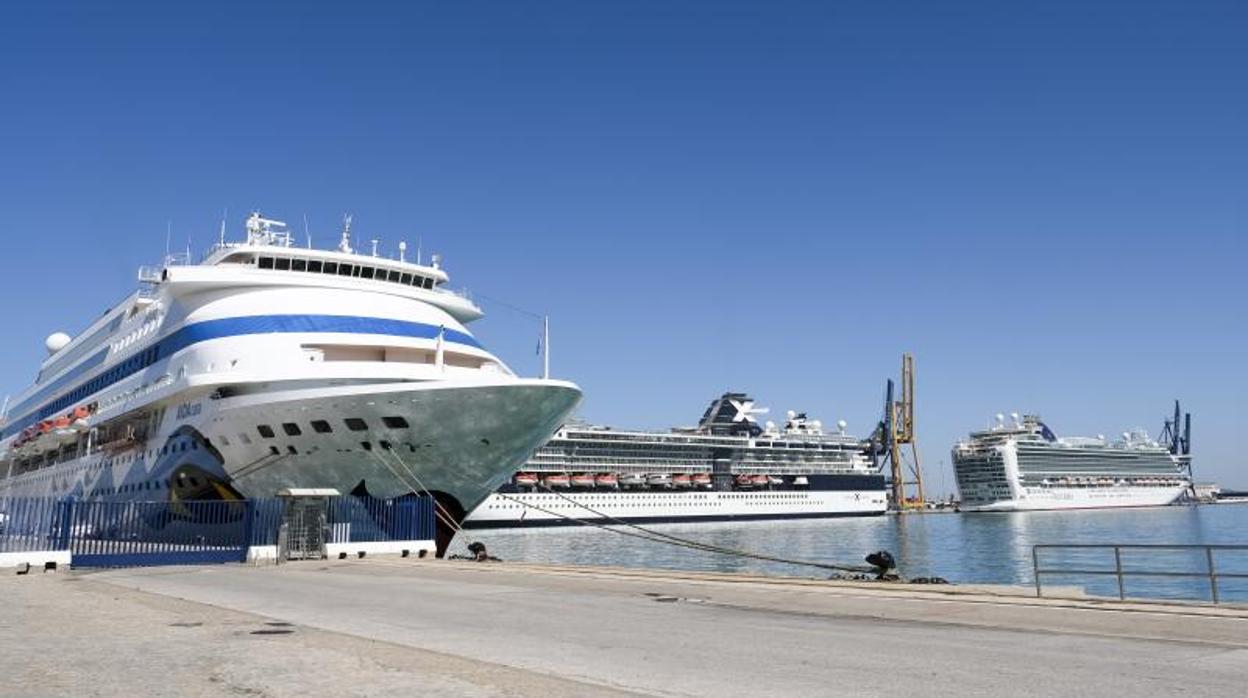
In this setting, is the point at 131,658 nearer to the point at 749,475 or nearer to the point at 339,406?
the point at 339,406

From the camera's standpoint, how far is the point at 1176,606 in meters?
10.6

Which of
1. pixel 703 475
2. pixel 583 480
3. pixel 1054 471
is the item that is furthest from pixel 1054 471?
pixel 583 480

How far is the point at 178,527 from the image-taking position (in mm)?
26500

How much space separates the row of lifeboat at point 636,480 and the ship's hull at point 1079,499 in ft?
114

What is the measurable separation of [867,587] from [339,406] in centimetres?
1490

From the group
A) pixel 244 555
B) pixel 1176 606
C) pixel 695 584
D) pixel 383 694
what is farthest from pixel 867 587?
pixel 244 555

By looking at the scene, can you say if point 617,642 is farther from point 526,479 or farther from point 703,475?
point 703,475

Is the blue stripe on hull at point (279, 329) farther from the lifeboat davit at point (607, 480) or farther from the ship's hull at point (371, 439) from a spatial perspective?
the lifeboat davit at point (607, 480)

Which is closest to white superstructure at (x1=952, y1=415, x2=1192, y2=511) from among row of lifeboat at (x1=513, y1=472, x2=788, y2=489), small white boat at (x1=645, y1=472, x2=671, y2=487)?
row of lifeboat at (x1=513, y1=472, x2=788, y2=489)

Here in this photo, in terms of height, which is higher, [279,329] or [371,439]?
[279,329]

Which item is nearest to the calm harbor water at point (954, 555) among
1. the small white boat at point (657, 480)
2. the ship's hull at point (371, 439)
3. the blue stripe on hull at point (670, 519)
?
the blue stripe on hull at point (670, 519)

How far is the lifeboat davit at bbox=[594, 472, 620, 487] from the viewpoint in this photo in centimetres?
9050

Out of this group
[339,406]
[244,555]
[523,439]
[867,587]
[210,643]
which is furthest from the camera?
[523,439]

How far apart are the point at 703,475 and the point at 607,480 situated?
12746mm
